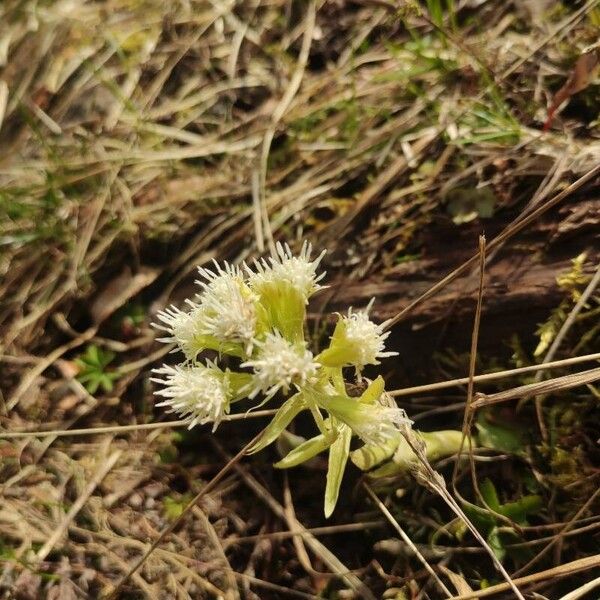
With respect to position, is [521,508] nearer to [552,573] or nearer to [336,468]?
[552,573]

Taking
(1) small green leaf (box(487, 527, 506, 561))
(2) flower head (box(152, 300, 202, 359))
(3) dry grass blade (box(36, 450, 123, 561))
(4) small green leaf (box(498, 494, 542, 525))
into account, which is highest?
(2) flower head (box(152, 300, 202, 359))

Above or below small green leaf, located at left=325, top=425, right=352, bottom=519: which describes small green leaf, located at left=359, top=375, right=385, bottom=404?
above

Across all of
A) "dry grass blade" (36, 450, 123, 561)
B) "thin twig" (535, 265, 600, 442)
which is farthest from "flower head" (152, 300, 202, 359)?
"thin twig" (535, 265, 600, 442)

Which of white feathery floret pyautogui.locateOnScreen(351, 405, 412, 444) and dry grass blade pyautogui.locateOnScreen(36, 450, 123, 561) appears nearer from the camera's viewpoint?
white feathery floret pyautogui.locateOnScreen(351, 405, 412, 444)

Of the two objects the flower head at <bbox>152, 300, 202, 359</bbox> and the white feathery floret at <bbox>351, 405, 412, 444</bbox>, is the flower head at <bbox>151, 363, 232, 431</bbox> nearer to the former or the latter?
the flower head at <bbox>152, 300, 202, 359</bbox>

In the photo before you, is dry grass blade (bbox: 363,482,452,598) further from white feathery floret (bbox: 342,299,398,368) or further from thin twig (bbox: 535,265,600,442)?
white feathery floret (bbox: 342,299,398,368)

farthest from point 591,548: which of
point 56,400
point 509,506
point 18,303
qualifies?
point 18,303

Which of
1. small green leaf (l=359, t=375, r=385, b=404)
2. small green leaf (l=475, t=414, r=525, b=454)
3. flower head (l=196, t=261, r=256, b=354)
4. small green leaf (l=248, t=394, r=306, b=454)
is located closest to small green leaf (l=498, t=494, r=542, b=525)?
small green leaf (l=475, t=414, r=525, b=454)

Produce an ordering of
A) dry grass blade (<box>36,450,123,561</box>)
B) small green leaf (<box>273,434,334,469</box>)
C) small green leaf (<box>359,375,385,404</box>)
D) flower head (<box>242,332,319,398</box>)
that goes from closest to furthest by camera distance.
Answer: flower head (<box>242,332,319,398</box>) → small green leaf (<box>359,375,385,404</box>) → small green leaf (<box>273,434,334,469</box>) → dry grass blade (<box>36,450,123,561</box>)

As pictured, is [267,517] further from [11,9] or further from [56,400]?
[11,9]

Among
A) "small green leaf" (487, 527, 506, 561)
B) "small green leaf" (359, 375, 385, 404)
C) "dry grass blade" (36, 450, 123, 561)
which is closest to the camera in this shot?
"small green leaf" (359, 375, 385, 404)
